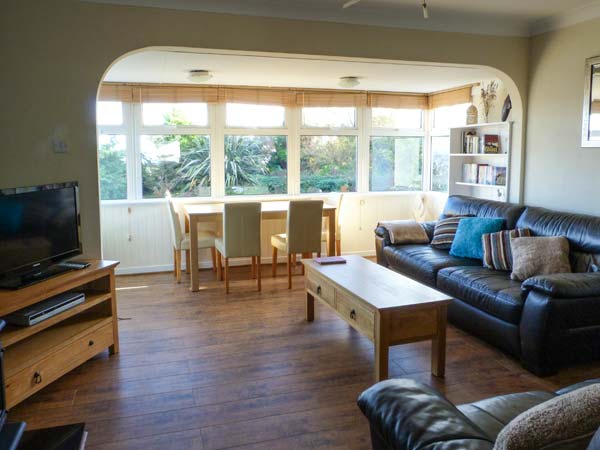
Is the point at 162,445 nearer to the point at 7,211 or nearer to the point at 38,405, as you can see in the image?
the point at 38,405

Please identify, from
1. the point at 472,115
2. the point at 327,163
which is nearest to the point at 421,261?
the point at 472,115

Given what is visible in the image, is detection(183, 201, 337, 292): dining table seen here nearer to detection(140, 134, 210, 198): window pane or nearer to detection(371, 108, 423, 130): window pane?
detection(140, 134, 210, 198): window pane

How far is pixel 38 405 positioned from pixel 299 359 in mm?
1566

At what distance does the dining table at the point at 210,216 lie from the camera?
201 inches

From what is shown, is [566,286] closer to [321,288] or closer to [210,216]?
[321,288]

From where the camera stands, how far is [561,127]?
4367 millimetres

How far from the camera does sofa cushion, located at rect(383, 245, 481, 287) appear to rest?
421 centimetres

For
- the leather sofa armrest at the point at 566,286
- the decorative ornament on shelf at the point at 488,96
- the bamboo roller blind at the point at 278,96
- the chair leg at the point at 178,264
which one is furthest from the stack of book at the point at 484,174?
the chair leg at the point at 178,264

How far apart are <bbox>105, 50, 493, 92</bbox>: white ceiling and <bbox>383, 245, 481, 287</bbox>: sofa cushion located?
1.71 metres

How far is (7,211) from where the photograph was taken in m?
2.78

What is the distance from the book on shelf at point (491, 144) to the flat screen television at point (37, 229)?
407 cm

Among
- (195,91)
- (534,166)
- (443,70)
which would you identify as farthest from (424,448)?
(195,91)

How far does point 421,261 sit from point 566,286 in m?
1.50

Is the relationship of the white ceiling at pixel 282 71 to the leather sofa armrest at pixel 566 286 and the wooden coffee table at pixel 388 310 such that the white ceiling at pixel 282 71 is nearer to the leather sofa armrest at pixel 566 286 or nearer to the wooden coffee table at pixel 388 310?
the wooden coffee table at pixel 388 310
